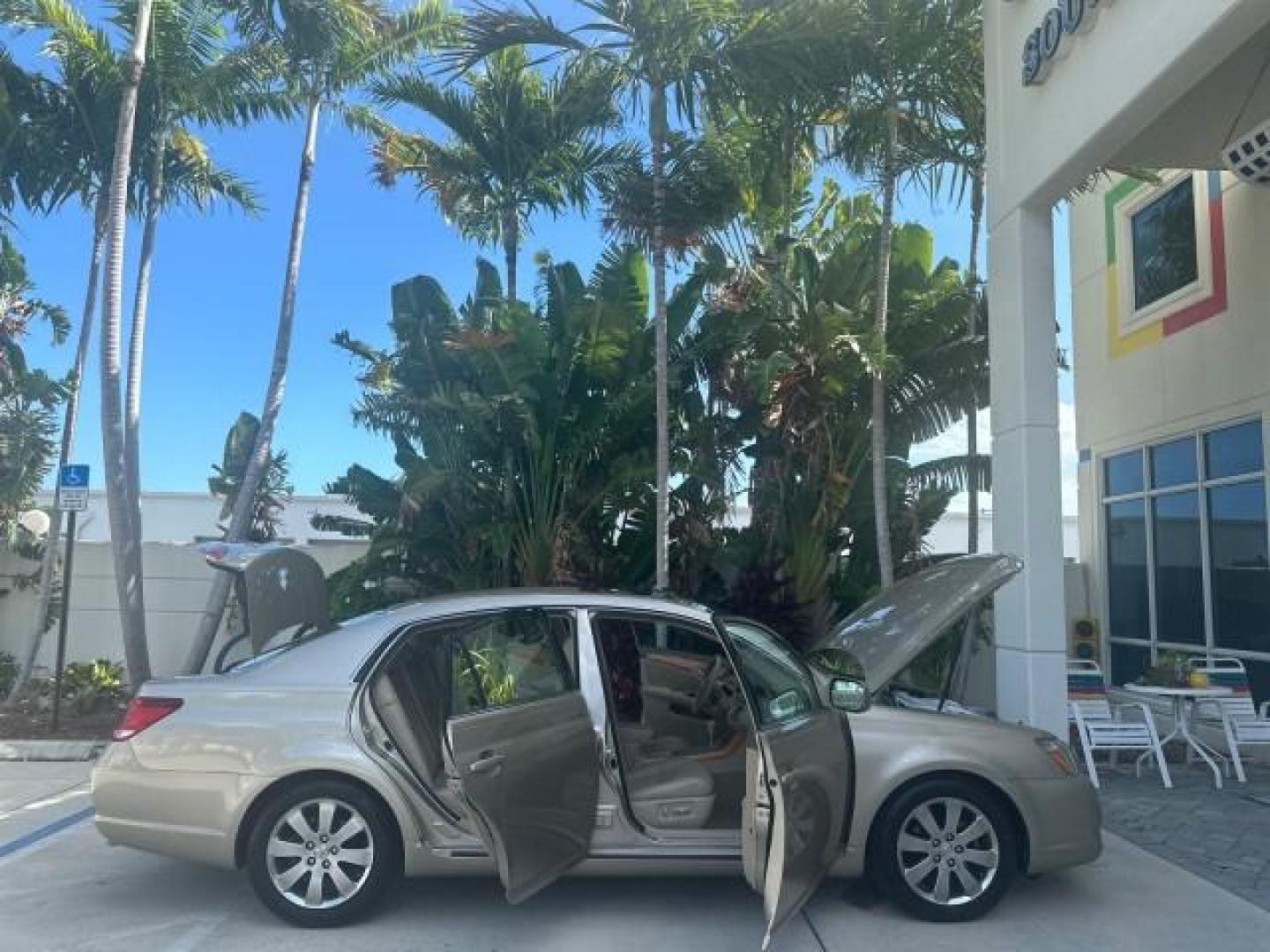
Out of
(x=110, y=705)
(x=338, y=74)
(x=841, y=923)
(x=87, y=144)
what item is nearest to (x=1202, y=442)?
(x=841, y=923)

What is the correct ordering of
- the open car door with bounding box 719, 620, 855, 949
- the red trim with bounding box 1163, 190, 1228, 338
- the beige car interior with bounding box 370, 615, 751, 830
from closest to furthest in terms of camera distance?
the open car door with bounding box 719, 620, 855, 949
the beige car interior with bounding box 370, 615, 751, 830
the red trim with bounding box 1163, 190, 1228, 338

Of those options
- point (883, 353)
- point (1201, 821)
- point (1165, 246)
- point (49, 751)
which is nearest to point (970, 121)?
point (883, 353)

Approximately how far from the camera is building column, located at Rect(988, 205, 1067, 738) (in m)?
7.32

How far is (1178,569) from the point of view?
36.3 ft

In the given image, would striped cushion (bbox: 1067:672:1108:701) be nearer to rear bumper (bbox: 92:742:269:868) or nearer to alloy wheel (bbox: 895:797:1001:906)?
alloy wheel (bbox: 895:797:1001:906)

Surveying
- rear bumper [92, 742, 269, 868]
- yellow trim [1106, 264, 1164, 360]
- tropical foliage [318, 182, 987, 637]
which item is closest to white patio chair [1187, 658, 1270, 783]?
tropical foliage [318, 182, 987, 637]

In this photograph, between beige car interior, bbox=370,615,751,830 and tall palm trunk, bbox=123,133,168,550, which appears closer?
beige car interior, bbox=370,615,751,830

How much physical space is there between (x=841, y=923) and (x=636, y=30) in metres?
6.95

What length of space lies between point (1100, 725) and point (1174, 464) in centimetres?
400

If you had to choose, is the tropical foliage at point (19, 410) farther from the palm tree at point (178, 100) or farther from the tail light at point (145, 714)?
the tail light at point (145, 714)

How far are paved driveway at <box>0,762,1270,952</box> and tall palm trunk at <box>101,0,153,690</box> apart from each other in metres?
5.20

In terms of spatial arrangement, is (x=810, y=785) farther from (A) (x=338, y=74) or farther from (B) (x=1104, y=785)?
(A) (x=338, y=74)

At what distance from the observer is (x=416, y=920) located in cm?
497

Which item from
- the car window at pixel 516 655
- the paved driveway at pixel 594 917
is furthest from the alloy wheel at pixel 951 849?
the car window at pixel 516 655
